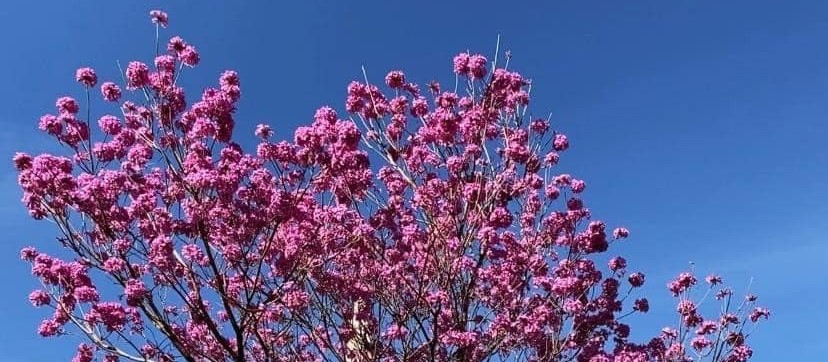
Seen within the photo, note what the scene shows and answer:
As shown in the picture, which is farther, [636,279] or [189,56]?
[636,279]

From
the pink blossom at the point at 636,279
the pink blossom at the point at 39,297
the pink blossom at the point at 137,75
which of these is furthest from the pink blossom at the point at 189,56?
the pink blossom at the point at 636,279

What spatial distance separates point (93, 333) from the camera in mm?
9195

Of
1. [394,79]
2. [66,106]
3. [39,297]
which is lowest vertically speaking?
[39,297]

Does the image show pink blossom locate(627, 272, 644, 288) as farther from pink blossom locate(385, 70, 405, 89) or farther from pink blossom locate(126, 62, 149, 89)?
pink blossom locate(126, 62, 149, 89)

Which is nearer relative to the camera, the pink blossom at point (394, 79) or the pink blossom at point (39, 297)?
the pink blossom at point (39, 297)

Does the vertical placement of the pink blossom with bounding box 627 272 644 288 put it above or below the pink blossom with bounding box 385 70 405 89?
below

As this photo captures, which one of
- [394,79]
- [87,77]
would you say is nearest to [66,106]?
[87,77]

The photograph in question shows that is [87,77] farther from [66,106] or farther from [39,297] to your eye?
[39,297]

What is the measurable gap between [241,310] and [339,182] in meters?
2.45

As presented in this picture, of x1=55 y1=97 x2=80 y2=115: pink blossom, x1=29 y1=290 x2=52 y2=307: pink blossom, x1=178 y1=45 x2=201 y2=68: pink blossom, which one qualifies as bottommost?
x1=29 y1=290 x2=52 y2=307: pink blossom

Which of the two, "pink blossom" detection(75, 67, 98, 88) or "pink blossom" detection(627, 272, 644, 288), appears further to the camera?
"pink blossom" detection(627, 272, 644, 288)

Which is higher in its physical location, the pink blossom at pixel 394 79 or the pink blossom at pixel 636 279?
the pink blossom at pixel 394 79

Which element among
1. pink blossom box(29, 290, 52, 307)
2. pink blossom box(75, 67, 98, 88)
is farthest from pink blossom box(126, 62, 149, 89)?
pink blossom box(29, 290, 52, 307)

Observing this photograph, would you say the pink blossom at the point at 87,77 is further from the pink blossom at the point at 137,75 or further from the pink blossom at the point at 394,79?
the pink blossom at the point at 394,79
